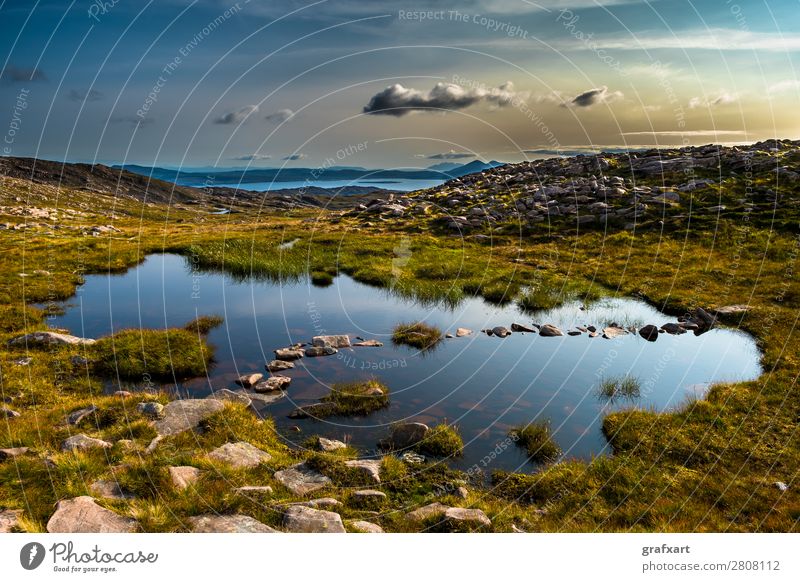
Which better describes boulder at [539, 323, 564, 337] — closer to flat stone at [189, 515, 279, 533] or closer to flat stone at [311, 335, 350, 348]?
flat stone at [311, 335, 350, 348]

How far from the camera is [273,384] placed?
51.9 feet

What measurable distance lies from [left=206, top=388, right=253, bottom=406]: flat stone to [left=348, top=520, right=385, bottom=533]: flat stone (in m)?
6.67

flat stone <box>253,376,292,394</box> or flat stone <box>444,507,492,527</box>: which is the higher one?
flat stone <box>253,376,292,394</box>

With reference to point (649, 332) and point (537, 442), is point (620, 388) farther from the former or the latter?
point (649, 332)

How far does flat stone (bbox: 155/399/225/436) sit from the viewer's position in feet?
40.5

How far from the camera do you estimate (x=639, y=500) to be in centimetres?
1029

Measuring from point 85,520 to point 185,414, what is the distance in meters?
4.93

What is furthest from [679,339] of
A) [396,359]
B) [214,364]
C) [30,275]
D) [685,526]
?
[30,275]

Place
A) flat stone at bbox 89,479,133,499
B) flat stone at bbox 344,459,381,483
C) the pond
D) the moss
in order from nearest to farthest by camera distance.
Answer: flat stone at bbox 89,479,133,499 → flat stone at bbox 344,459,381,483 → the pond → the moss

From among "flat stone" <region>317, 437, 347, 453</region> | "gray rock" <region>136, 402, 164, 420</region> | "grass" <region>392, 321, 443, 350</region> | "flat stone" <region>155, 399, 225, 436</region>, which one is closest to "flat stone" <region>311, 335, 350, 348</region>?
"grass" <region>392, 321, 443, 350</region>

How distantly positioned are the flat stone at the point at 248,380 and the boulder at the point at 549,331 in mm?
12519

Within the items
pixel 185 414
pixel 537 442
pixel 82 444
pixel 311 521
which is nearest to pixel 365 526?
pixel 311 521

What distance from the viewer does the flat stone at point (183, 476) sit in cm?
948
